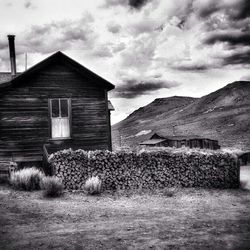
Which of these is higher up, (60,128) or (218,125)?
(218,125)

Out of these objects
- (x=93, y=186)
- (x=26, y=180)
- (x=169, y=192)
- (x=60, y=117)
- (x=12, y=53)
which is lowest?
(x=169, y=192)

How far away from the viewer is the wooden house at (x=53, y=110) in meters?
15.4

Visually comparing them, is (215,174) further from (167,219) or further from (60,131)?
(60,131)

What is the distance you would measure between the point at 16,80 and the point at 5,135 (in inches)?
107

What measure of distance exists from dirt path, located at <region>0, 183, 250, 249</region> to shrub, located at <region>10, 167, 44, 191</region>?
40 cm

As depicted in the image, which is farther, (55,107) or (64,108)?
(64,108)

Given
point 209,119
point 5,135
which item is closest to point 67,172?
point 5,135

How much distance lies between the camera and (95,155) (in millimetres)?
13469

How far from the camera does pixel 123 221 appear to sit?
8.71m

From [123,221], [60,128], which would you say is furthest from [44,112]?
[123,221]

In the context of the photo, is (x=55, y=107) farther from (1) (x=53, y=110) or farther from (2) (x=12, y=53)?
(2) (x=12, y=53)

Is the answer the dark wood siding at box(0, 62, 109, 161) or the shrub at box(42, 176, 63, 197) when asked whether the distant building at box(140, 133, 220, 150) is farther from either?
the shrub at box(42, 176, 63, 197)

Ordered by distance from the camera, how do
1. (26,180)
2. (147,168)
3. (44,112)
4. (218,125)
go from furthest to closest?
(218,125)
(44,112)
(147,168)
(26,180)

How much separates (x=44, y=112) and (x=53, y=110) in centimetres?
48
